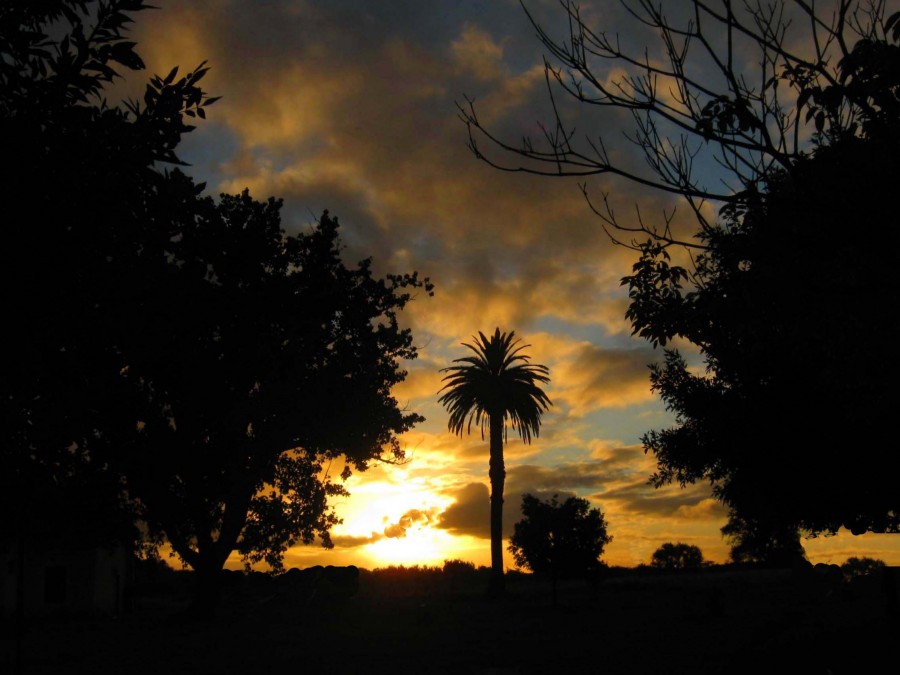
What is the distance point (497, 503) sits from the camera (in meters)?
52.2

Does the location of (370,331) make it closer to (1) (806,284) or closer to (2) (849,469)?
(2) (849,469)

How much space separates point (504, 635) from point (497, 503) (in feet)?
82.0

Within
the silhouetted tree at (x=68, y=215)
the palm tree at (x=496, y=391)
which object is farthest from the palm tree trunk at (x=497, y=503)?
the silhouetted tree at (x=68, y=215)

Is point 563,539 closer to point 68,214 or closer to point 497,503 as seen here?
point 497,503

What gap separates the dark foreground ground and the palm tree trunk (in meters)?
2.06

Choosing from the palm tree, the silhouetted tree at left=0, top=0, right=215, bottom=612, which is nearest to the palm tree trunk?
the palm tree

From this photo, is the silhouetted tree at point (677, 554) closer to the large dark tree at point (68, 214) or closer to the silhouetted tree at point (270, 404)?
the silhouetted tree at point (270, 404)

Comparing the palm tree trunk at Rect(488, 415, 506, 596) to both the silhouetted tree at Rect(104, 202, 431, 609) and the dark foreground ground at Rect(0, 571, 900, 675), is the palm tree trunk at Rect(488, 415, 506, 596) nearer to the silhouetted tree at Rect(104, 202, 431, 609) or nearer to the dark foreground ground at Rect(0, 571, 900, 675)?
the dark foreground ground at Rect(0, 571, 900, 675)

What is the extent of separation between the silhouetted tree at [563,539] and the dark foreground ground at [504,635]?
1.89 meters

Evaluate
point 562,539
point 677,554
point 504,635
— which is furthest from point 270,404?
point 677,554

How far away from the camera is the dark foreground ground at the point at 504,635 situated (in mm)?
17922

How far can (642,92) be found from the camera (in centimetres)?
865

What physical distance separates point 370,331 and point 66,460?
973 inches

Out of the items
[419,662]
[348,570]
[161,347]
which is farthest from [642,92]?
[348,570]
